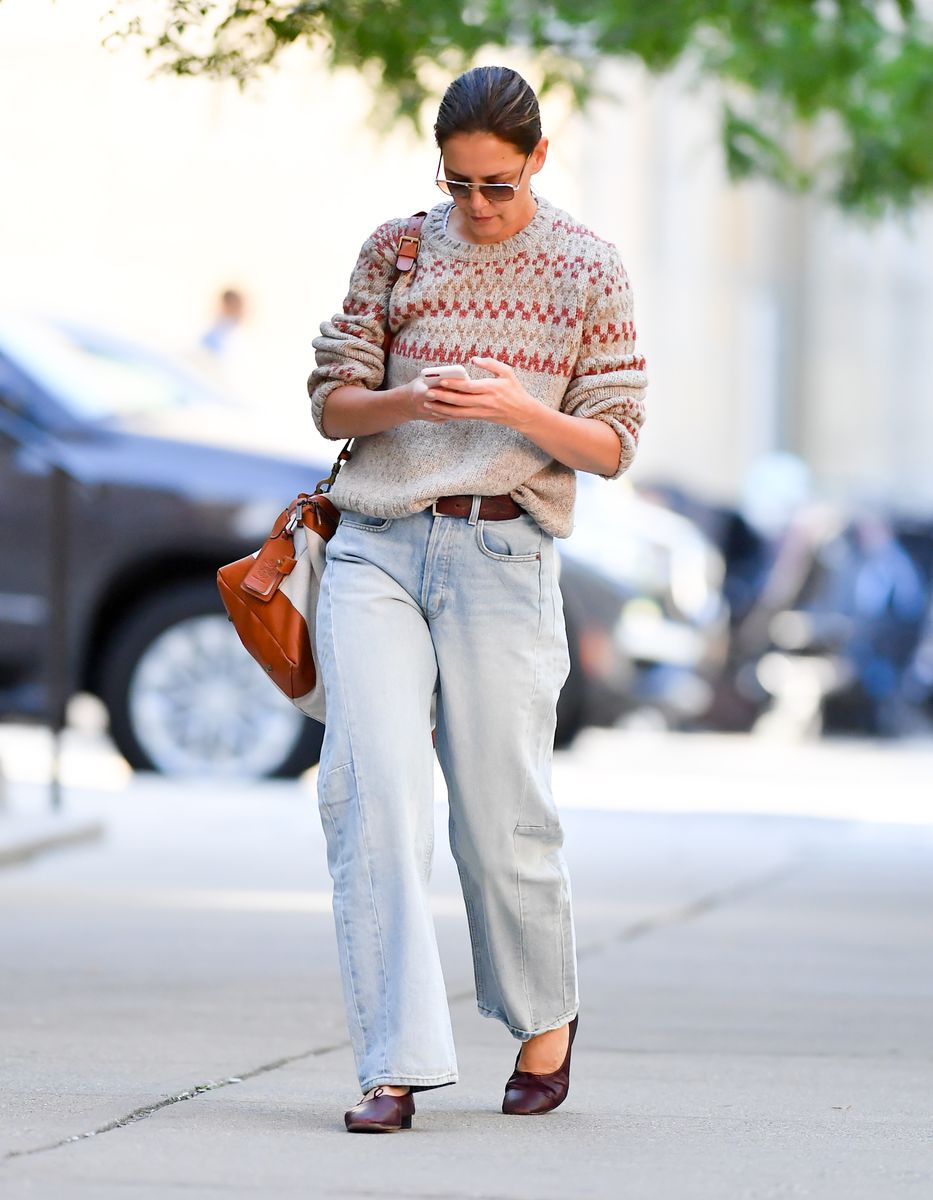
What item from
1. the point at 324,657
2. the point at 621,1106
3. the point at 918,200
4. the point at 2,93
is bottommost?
the point at 621,1106

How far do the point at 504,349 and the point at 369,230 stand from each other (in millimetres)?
16680

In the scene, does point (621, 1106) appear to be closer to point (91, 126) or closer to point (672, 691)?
point (672, 691)

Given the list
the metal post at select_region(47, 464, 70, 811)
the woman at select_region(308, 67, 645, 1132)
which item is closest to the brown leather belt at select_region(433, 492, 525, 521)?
the woman at select_region(308, 67, 645, 1132)

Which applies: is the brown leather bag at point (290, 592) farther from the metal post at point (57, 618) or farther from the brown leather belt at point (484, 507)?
the metal post at point (57, 618)

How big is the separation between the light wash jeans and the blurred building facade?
2114 mm

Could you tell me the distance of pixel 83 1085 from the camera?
4.79 m

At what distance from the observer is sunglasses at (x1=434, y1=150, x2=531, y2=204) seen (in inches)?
172

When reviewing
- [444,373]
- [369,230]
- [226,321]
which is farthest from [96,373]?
[369,230]

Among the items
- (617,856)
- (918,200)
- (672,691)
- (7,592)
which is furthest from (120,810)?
(918,200)

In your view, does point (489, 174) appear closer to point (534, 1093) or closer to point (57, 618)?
point (534, 1093)

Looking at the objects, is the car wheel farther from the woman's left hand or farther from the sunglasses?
the woman's left hand

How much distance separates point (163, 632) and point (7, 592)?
0.66 m

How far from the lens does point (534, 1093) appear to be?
4.61 meters

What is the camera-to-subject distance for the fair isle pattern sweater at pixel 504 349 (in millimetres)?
4438
